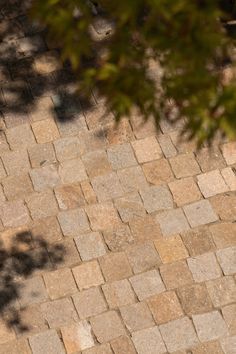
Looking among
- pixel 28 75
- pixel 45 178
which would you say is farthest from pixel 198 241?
pixel 28 75

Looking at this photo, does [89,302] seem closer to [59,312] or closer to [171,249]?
[59,312]

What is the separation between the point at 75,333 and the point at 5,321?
78cm

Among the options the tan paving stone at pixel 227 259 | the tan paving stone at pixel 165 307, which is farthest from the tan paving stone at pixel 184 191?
the tan paving stone at pixel 165 307

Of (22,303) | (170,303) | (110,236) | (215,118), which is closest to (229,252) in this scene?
(170,303)

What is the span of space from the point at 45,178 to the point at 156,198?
4.64ft

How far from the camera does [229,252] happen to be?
7.11 m

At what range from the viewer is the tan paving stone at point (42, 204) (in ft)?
24.0

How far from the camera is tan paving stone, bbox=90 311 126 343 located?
654cm

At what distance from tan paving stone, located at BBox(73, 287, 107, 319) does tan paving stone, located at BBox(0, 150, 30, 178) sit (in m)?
1.82

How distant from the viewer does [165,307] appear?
22.1 feet

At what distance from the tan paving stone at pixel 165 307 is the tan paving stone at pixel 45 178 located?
191 centimetres

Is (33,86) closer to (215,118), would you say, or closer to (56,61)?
(56,61)

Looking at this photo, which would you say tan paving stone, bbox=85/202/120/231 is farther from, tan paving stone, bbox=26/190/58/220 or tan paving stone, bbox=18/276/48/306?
tan paving stone, bbox=18/276/48/306

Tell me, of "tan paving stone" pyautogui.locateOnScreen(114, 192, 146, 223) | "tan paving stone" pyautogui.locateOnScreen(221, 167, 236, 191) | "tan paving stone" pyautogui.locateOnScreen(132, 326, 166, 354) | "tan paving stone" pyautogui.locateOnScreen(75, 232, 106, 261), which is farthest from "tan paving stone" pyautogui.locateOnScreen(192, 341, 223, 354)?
"tan paving stone" pyautogui.locateOnScreen(221, 167, 236, 191)
